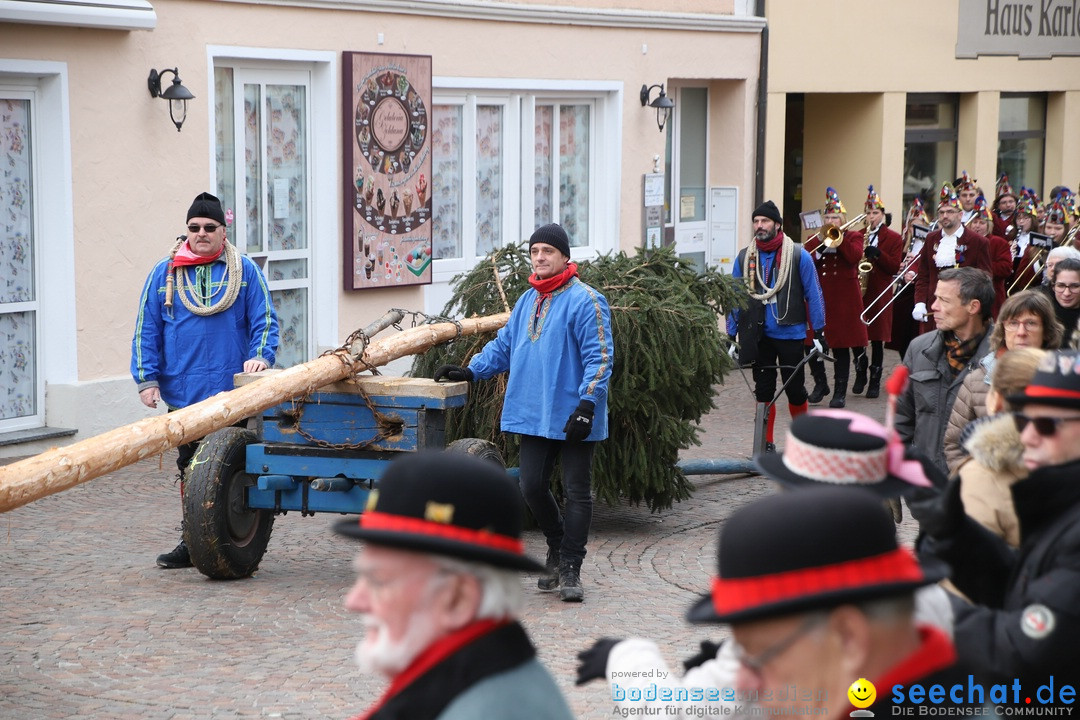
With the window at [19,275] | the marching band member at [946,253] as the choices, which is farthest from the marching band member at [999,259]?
the window at [19,275]

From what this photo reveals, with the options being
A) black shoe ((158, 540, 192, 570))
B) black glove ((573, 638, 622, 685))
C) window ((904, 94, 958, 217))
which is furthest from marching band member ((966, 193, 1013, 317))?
black glove ((573, 638, 622, 685))

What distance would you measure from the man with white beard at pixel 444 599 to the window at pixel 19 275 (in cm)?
915

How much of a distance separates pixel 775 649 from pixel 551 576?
17.7 ft

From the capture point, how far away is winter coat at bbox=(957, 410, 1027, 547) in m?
3.88

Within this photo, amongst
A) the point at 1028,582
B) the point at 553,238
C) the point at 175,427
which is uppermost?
the point at 553,238

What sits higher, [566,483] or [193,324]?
[193,324]

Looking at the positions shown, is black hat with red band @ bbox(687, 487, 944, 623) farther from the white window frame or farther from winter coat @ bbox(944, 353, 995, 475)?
the white window frame

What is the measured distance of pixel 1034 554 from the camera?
3344 mm

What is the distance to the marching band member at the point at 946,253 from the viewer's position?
14.0 metres

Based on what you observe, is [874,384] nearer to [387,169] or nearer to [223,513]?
[387,169]

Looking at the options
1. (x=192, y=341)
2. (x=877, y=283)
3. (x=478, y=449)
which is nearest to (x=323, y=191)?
(x=192, y=341)

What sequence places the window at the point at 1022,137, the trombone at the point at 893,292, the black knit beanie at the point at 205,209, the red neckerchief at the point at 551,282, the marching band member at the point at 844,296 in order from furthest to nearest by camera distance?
the window at the point at 1022,137
the trombone at the point at 893,292
the marching band member at the point at 844,296
the black knit beanie at the point at 205,209
the red neckerchief at the point at 551,282

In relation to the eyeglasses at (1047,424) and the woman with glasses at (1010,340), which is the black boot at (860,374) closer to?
the woman with glasses at (1010,340)

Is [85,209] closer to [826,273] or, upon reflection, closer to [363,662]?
[826,273]
